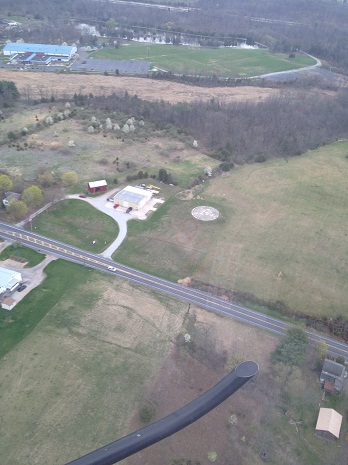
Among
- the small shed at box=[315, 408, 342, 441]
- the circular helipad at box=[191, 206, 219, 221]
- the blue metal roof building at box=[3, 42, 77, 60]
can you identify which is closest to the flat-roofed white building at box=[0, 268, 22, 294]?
the circular helipad at box=[191, 206, 219, 221]

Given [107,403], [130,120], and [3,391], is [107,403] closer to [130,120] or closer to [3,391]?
[3,391]

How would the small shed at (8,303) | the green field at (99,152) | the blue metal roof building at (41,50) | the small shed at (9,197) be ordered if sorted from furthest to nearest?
1. the blue metal roof building at (41,50)
2. the green field at (99,152)
3. the small shed at (9,197)
4. the small shed at (8,303)

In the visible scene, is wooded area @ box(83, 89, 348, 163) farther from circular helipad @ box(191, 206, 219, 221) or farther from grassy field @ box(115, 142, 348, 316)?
circular helipad @ box(191, 206, 219, 221)

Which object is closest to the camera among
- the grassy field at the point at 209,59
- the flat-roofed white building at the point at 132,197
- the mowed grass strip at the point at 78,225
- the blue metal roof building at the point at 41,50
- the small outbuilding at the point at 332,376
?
the small outbuilding at the point at 332,376

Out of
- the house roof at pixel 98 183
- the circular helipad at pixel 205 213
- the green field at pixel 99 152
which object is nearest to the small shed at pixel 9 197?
the green field at pixel 99 152

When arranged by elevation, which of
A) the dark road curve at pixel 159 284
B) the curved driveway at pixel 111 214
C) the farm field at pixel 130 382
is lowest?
the farm field at pixel 130 382

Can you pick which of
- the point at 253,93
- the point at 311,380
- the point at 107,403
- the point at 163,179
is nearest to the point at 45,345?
the point at 107,403

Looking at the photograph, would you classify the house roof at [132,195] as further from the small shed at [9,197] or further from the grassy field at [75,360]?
the grassy field at [75,360]

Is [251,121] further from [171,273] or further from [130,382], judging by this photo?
[130,382]
